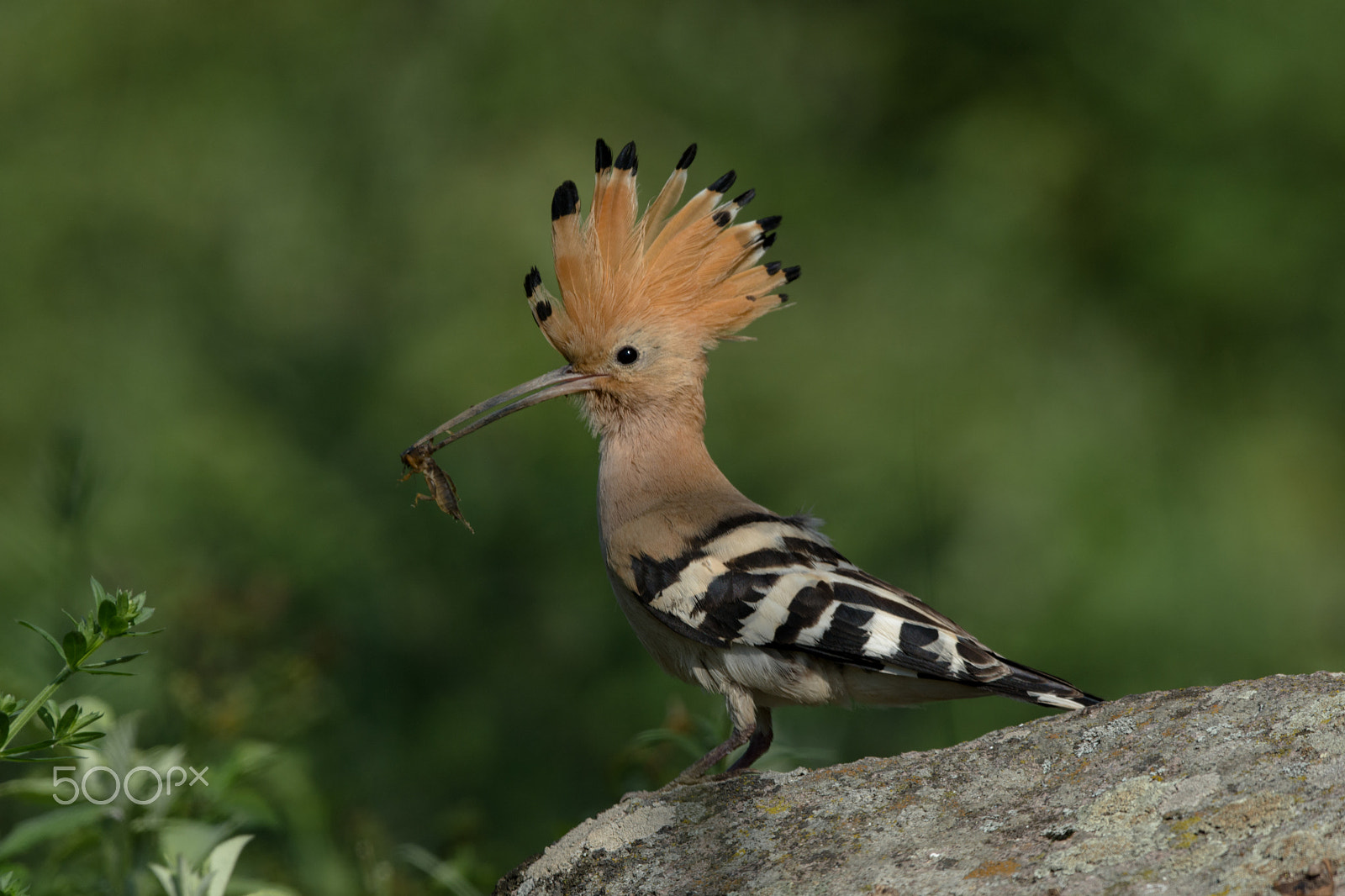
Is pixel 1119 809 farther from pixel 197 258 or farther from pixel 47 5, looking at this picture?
pixel 47 5

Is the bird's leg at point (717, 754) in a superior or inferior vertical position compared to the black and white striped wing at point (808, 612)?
inferior

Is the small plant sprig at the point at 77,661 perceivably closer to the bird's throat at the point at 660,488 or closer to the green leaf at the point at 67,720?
the green leaf at the point at 67,720

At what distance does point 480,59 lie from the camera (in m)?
7.32

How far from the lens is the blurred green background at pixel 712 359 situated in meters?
4.48

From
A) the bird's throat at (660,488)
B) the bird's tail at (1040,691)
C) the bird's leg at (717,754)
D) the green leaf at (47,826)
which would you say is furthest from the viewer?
the bird's throat at (660,488)

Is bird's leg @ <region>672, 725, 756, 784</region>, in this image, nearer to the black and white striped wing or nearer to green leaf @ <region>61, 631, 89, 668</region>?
the black and white striped wing

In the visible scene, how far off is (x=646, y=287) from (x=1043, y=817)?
6.18ft

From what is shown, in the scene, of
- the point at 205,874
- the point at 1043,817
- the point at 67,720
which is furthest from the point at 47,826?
the point at 1043,817

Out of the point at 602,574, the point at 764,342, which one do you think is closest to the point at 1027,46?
the point at 764,342

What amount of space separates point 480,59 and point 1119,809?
6496 mm

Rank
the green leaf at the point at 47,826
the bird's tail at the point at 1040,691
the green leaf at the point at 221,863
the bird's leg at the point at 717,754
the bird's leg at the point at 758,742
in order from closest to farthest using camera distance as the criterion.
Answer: the green leaf at the point at 47,826 → the green leaf at the point at 221,863 → the bird's tail at the point at 1040,691 → the bird's leg at the point at 717,754 → the bird's leg at the point at 758,742

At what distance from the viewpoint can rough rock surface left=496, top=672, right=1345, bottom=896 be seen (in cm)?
148

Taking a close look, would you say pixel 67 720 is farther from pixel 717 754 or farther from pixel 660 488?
pixel 660 488

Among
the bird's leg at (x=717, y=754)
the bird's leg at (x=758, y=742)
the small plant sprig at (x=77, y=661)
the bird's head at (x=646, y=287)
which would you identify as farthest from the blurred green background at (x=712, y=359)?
the small plant sprig at (x=77, y=661)
